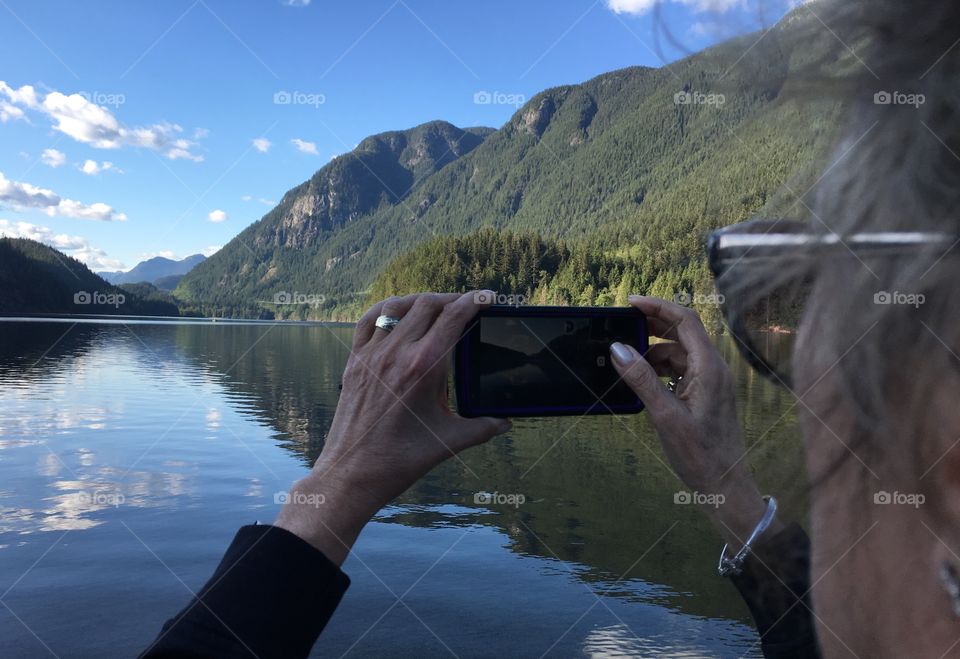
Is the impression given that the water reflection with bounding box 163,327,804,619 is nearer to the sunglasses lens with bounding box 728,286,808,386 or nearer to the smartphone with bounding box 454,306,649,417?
the sunglasses lens with bounding box 728,286,808,386

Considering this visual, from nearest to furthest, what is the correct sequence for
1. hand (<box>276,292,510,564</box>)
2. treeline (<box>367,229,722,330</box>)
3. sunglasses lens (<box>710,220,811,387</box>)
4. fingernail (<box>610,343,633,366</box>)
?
sunglasses lens (<box>710,220,811,387</box>), hand (<box>276,292,510,564</box>), fingernail (<box>610,343,633,366</box>), treeline (<box>367,229,722,330</box>)

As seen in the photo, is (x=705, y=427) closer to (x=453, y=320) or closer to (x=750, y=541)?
(x=750, y=541)

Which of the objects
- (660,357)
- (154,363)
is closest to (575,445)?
(660,357)

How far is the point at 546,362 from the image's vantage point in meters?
2.07

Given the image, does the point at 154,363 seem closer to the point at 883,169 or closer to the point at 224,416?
the point at 224,416

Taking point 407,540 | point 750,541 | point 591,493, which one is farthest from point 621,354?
point 591,493

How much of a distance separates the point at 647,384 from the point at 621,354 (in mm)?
147

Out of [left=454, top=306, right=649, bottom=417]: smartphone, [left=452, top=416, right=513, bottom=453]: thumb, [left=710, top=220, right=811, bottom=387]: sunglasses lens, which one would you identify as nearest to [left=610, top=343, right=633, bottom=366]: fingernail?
[left=454, top=306, right=649, bottom=417]: smartphone

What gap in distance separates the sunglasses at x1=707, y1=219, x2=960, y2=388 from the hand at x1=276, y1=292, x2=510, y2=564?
24.9 inches

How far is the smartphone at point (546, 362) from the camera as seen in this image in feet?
6.29

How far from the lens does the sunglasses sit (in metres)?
1.03

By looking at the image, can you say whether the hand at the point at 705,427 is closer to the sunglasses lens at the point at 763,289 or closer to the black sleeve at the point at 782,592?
the black sleeve at the point at 782,592

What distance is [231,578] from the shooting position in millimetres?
1352

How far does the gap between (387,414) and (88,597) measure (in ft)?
30.8
